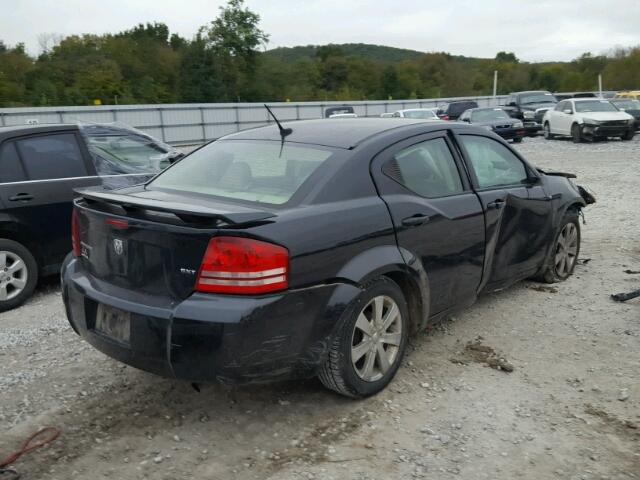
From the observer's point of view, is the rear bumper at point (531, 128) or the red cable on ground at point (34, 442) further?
the rear bumper at point (531, 128)

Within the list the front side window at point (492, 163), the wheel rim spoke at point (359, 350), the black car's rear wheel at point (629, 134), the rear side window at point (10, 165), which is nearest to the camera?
the wheel rim spoke at point (359, 350)

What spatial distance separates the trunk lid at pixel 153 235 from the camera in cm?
316

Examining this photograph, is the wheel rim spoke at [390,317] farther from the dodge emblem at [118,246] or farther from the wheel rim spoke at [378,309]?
the dodge emblem at [118,246]

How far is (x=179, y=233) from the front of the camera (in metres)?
3.19

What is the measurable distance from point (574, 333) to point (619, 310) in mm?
689

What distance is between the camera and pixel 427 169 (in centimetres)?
429

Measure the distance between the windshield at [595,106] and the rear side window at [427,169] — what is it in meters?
20.4

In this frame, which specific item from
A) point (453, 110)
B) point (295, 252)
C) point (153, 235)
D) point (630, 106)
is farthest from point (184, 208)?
point (453, 110)

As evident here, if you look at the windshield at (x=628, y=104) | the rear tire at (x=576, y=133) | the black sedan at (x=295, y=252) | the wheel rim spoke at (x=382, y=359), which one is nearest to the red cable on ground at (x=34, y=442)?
the black sedan at (x=295, y=252)

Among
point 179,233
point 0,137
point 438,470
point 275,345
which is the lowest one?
point 438,470

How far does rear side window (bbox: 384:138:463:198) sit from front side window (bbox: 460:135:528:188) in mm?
264

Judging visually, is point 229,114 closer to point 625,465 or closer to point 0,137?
point 0,137

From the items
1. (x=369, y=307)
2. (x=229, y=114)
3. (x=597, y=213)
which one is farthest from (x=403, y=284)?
(x=229, y=114)

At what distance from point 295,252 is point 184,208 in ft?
1.96
